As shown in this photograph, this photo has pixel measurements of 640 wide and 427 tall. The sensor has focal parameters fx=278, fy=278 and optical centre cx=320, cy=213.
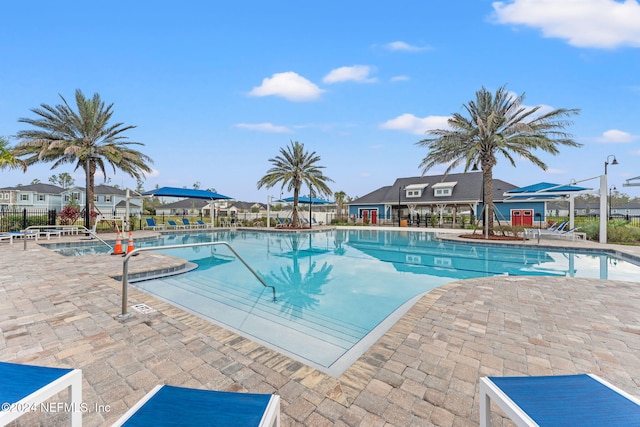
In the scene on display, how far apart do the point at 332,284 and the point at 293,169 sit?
1575 centimetres

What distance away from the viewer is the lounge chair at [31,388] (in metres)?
1.26

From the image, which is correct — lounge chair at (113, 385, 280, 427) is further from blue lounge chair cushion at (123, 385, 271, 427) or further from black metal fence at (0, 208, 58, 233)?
black metal fence at (0, 208, 58, 233)

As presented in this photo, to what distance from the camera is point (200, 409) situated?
140cm

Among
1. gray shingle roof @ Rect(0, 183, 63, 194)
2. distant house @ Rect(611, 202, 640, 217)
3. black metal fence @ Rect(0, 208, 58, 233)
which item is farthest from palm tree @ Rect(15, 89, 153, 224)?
distant house @ Rect(611, 202, 640, 217)

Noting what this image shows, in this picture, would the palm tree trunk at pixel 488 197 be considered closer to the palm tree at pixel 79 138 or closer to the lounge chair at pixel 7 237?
the palm tree at pixel 79 138

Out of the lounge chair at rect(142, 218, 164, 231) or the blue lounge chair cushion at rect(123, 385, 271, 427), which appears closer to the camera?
the blue lounge chair cushion at rect(123, 385, 271, 427)

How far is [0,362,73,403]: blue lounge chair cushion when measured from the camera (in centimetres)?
134

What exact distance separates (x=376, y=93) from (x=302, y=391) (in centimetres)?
1809

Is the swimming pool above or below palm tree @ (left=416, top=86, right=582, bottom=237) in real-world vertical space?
below

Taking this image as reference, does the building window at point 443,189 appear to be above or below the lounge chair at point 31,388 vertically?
above

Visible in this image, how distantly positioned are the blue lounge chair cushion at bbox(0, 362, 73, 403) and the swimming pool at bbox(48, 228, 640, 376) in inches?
76.9

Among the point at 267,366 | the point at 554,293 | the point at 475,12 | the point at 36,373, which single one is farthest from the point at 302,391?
the point at 475,12

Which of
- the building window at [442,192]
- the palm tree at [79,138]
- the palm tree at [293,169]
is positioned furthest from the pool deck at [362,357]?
the building window at [442,192]

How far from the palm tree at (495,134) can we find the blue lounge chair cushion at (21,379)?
1592 centimetres
